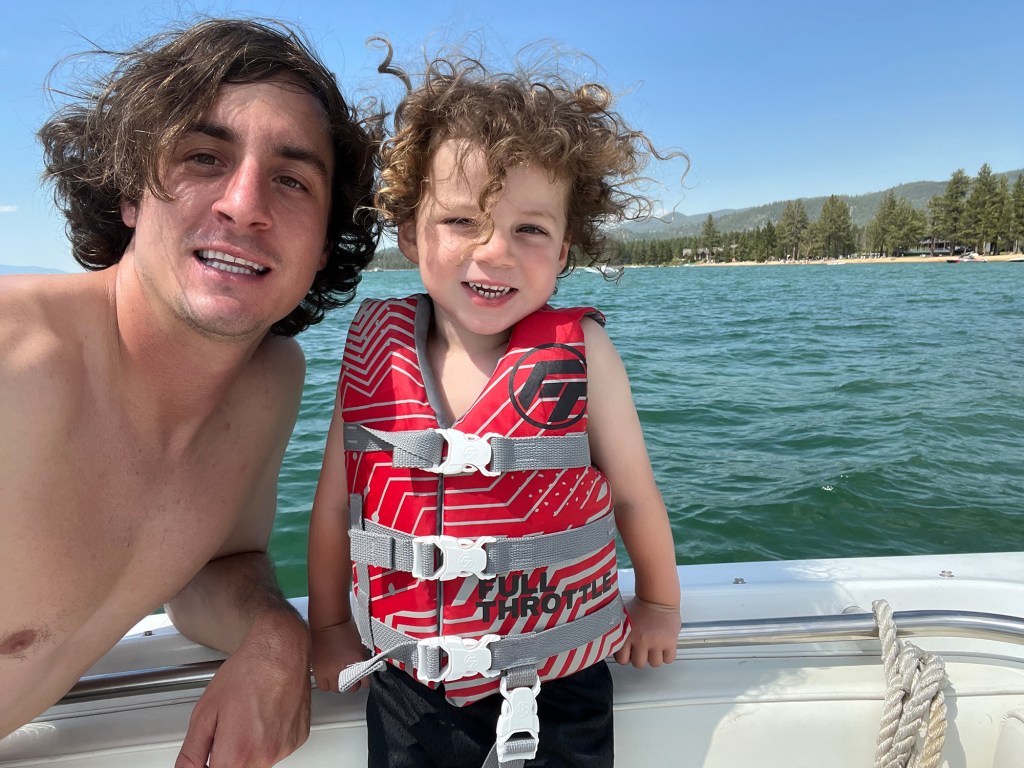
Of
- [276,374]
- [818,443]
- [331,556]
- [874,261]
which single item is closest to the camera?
[331,556]

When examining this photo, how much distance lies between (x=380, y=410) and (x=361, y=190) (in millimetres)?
775

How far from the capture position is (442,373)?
1729mm

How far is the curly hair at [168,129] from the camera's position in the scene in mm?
1689

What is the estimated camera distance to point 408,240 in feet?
6.10

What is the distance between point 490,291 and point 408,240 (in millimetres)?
372

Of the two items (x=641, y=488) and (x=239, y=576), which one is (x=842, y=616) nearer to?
(x=641, y=488)

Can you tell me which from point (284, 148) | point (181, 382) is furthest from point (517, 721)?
point (284, 148)

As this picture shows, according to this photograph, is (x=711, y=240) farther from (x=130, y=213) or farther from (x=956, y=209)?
(x=130, y=213)

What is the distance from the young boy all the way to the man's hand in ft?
0.39

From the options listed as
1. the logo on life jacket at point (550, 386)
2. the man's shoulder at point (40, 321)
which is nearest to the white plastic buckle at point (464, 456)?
the logo on life jacket at point (550, 386)

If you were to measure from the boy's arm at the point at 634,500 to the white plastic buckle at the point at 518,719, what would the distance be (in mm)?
389

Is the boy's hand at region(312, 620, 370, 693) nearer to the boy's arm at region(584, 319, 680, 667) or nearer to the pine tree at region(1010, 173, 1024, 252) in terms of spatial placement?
the boy's arm at region(584, 319, 680, 667)

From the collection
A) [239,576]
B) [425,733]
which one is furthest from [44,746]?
[425,733]

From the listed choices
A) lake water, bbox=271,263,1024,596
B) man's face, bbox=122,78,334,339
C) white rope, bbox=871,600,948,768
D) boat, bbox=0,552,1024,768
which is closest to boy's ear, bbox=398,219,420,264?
man's face, bbox=122,78,334,339
